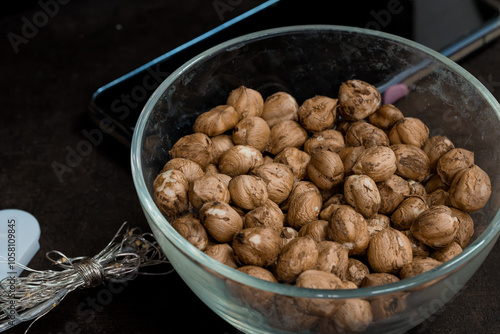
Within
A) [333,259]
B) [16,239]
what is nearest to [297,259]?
[333,259]

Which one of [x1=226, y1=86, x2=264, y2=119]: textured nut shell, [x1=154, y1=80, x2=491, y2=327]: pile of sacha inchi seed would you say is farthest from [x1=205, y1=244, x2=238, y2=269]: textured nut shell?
[x1=226, y1=86, x2=264, y2=119]: textured nut shell

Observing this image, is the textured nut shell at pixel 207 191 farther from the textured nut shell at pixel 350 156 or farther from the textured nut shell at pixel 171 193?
the textured nut shell at pixel 350 156

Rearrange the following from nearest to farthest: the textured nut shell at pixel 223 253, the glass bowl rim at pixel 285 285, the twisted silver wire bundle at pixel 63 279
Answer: the glass bowl rim at pixel 285 285, the textured nut shell at pixel 223 253, the twisted silver wire bundle at pixel 63 279

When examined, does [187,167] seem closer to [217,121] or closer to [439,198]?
[217,121]

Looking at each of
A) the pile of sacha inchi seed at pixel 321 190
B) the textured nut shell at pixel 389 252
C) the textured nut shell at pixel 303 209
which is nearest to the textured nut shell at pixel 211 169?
the pile of sacha inchi seed at pixel 321 190

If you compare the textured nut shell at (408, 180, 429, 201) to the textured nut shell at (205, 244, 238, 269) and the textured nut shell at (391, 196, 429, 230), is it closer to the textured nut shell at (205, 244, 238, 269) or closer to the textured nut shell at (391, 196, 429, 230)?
the textured nut shell at (391, 196, 429, 230)

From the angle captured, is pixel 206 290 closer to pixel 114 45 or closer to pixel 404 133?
pixel 404 133
